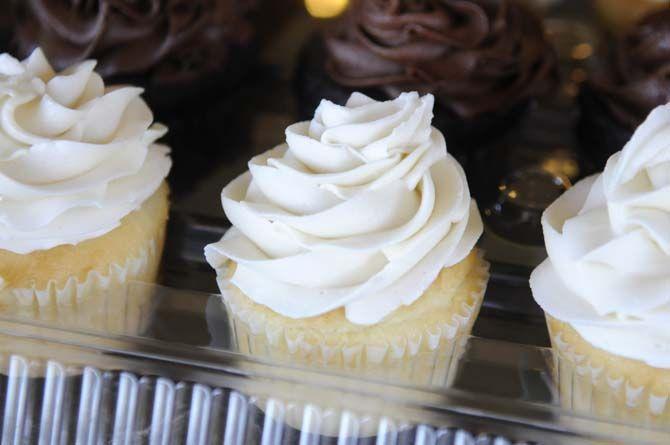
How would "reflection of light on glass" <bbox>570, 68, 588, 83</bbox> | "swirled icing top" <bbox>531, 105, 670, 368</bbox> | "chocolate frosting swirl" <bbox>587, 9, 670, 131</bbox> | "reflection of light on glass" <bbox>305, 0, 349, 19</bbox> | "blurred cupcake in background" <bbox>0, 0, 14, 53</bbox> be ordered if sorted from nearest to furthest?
1. "swirled icing top" <bbox>531, 105, 670, 368</bbox>
2. "chocolate frosting swirl" <bbox>587, 9, 670, 131</bbox>
3. "blurred cupcake in background" <bbox>0, 0, 14, 53</bbox>
4. "reflection of light on glass" <bbox>570, 68, 588, 83</bbox>
5. "reflection of light on glass" <bbox>305, 0, 349, 19</bbox>

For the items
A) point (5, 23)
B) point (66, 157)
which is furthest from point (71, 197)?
point (5, 23)

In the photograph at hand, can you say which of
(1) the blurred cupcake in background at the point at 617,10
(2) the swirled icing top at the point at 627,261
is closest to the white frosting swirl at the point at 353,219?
(2) the swirled icing top at the point at 627,261

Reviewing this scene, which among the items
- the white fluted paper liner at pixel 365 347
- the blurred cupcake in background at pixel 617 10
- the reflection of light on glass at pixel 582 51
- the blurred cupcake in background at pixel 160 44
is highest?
the blurred cupcake in background at pixel 617 10

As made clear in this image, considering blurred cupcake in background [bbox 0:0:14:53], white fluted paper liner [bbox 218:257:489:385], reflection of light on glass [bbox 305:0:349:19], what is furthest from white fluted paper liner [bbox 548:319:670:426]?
blurred cupcake in background [bbox 0:0:14:53]

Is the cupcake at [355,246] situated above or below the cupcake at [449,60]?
below

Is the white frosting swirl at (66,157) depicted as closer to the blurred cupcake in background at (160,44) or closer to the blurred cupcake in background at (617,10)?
the blurred cupcake in background at (160,44)

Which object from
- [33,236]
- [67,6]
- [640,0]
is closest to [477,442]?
[33,236]

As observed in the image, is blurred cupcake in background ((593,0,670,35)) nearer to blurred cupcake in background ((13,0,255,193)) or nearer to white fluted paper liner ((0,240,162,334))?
blurred cupcake in background ((13,0,255,193))

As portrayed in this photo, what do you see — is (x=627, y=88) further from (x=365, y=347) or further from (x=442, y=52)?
(x=365, y=347)
